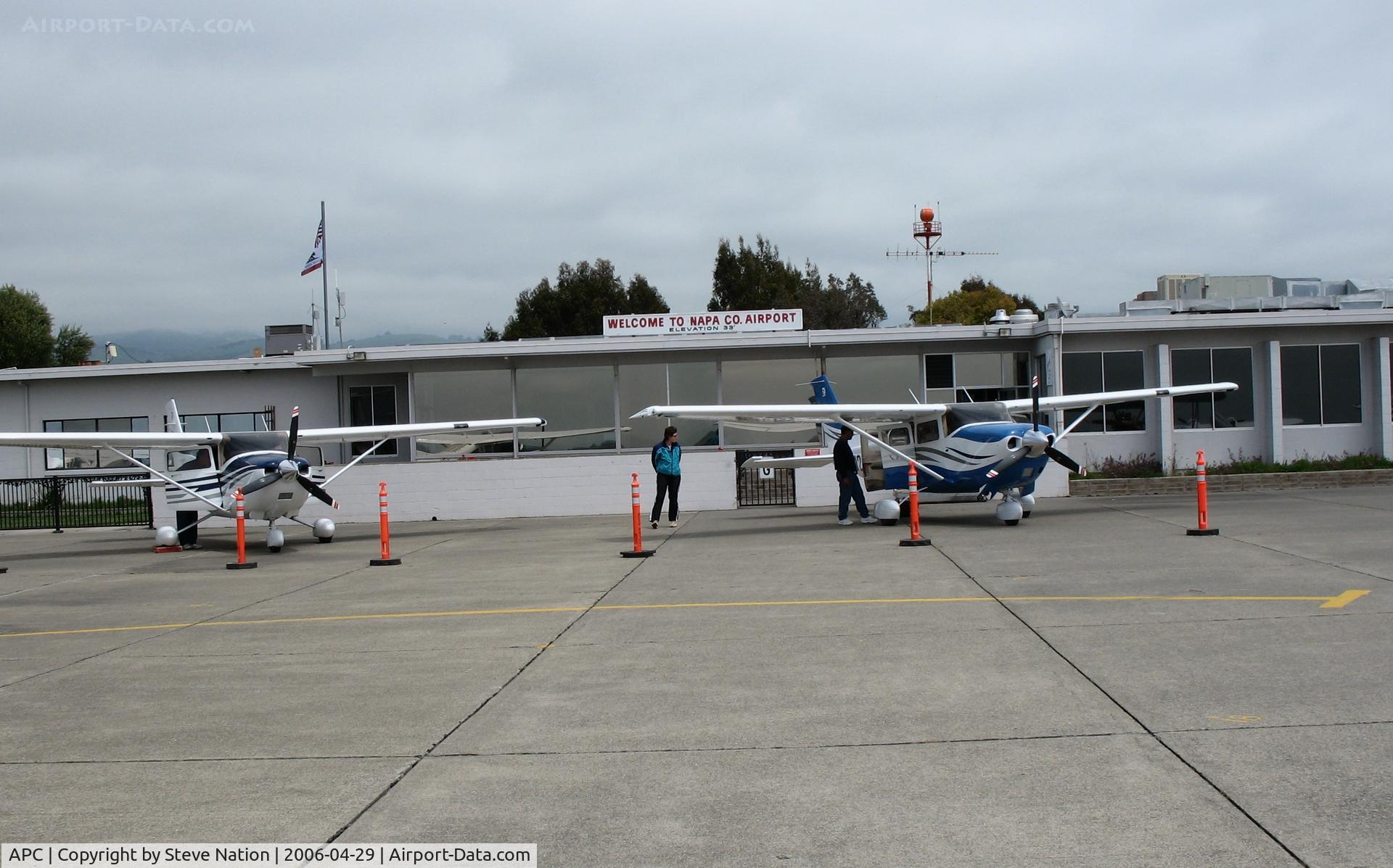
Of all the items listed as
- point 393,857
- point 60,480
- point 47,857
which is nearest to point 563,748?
point 393,857

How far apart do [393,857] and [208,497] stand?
17679 mm

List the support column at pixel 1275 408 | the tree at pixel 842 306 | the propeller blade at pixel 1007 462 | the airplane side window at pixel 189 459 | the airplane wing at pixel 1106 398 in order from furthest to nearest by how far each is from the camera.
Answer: the tree at pixel 842 306 < the support column at pixel 1275 408 < the airplane wing at pixel 1106 398 < the airplane side window at pixel 189 459 < the propeller blade at pixel 1007 462

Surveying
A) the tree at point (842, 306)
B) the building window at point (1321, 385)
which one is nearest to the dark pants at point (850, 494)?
the building window at point (1321, 385)

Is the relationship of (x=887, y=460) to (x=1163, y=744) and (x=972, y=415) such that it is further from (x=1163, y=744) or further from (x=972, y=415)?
(x=1163, y=744)

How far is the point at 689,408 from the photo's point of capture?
18.5 m

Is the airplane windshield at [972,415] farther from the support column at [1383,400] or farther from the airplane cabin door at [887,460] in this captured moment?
the support column at [1383,400]

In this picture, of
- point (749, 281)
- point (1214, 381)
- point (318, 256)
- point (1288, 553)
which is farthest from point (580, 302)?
point (1288, 553)

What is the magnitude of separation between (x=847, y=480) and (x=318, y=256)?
2125 cm

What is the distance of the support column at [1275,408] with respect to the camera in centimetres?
2591

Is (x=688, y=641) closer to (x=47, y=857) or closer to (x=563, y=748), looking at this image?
(x=563, y=748)

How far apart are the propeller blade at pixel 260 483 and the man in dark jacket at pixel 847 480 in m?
9.81

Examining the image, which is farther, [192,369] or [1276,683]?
[192,369]

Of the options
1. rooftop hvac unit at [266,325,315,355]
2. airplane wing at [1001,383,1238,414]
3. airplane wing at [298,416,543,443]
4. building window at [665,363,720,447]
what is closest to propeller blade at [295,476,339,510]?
airplane wing at [298,416,543,443]

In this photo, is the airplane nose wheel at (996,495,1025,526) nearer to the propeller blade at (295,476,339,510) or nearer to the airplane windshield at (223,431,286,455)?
the propeller blade at (295,476,339,510)
